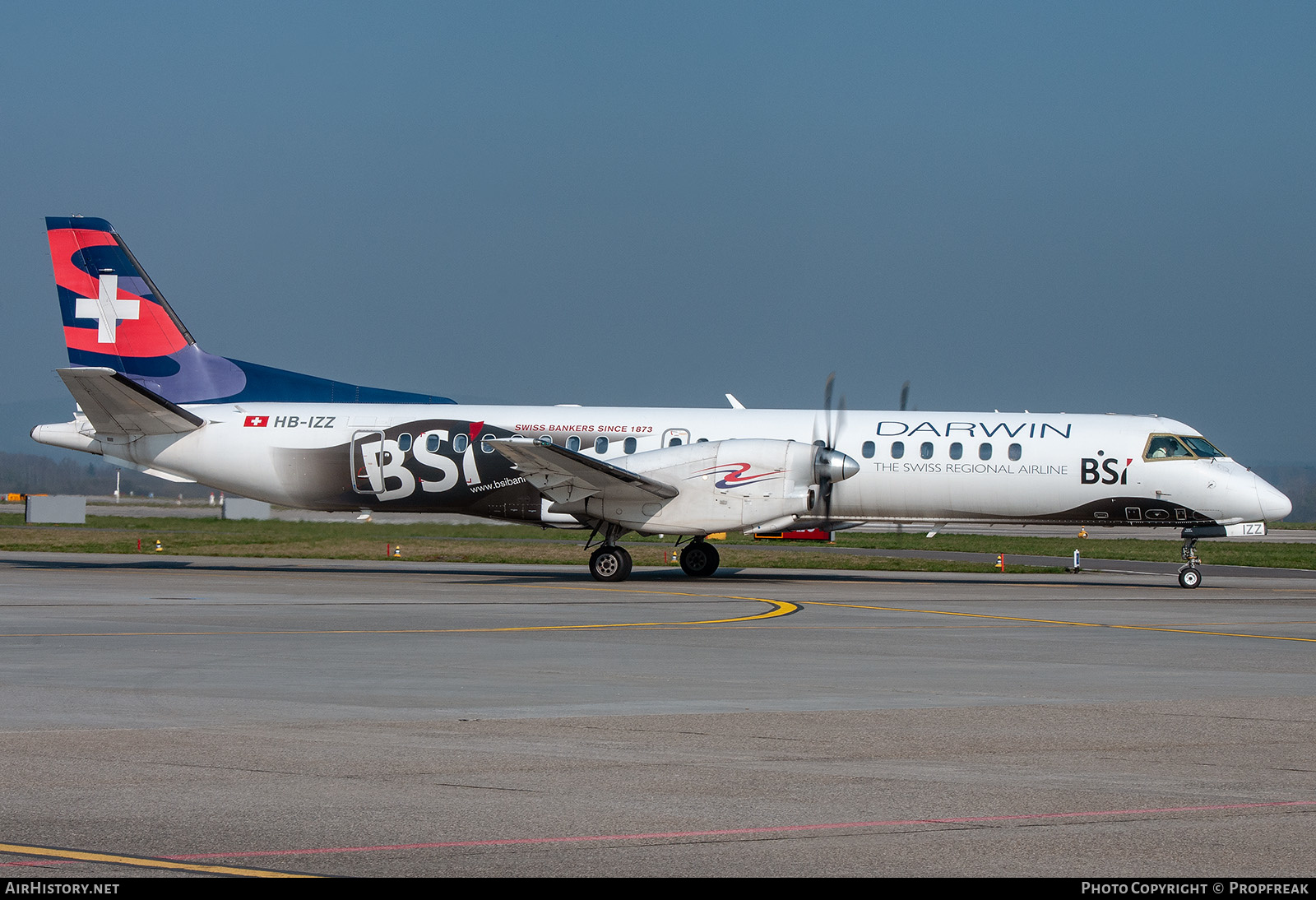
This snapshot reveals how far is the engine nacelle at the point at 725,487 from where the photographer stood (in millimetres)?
24781

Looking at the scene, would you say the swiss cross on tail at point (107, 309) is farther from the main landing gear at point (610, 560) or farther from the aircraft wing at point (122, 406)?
the main landing gear at point (610, 560)

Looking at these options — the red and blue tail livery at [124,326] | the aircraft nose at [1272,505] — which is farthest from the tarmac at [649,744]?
the red and blue tail livery at [124,326]

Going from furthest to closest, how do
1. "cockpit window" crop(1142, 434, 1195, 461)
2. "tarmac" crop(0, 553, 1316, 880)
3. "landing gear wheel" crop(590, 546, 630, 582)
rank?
"cockpit window" crop(1142, 434, 1195, 461) → "landing gear wheel" crop(590, 546, 630, 582) → "tarmac" crop(0, 553, 1316, 880)

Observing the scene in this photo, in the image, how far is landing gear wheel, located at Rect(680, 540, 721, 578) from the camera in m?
28.0

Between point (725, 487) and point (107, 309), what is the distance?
14.9 meters

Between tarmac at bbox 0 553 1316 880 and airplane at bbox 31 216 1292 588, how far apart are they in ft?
22.7

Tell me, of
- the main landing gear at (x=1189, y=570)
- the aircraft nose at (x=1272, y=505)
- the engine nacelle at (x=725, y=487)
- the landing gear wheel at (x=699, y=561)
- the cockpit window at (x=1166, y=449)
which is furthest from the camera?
the landing gear wheel at (x=699, y=561)

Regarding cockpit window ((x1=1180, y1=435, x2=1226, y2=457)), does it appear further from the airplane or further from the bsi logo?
the bsi logo

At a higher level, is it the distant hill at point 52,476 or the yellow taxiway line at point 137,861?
the distant hill at point 52,476

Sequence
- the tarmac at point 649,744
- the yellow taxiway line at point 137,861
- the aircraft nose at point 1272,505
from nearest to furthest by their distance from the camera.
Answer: the yellow taxiway line at point 137,861, the tarmac at point 649,744, the aircraft nose at point 1272,505

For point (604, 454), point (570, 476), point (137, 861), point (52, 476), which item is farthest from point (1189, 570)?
point (52, 476)

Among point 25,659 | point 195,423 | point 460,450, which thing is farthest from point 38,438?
point 25,659

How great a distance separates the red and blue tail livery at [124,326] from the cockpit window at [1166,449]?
15187 mm

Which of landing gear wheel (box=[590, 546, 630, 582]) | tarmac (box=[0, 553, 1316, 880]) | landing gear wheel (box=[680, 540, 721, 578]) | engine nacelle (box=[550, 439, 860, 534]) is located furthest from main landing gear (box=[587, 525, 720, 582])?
tarmac (box=[0, 553, 1316, 880])
